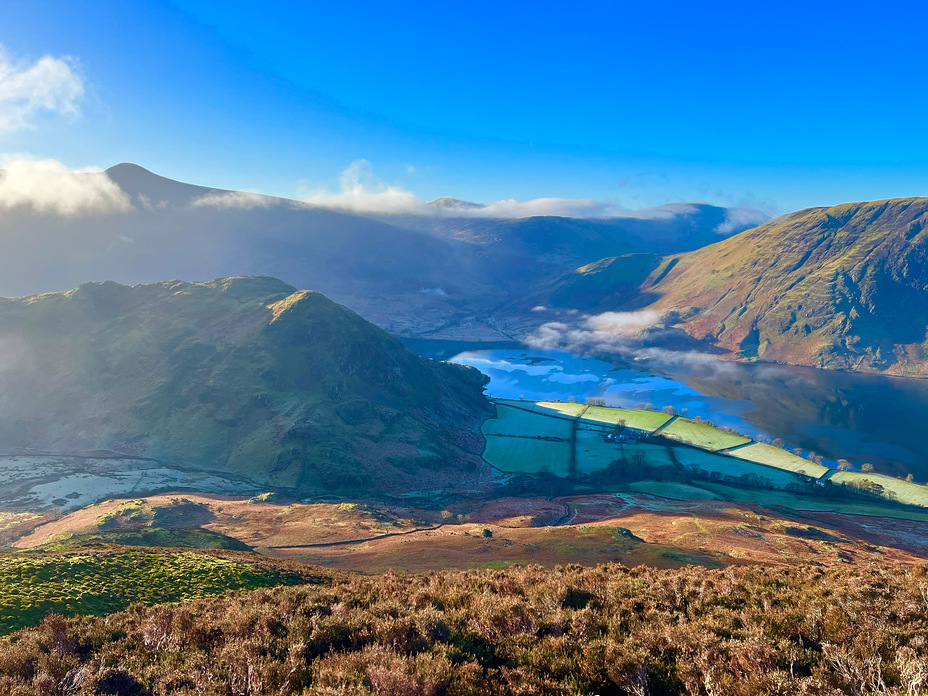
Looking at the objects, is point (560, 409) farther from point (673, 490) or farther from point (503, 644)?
point (503, 644)

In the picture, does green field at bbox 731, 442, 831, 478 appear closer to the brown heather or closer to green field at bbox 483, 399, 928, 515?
green field at bbox 483, 399, 928, 515

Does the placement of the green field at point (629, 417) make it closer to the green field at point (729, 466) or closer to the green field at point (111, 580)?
the green field at point (729, 466)

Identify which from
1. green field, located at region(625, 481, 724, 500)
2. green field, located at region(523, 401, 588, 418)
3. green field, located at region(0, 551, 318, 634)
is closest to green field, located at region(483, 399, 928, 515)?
green field, located at region(523, 401, 588, 418)

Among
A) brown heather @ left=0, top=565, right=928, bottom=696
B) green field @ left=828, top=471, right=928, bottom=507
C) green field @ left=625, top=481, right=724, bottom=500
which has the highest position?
brown heather @ left=0, top=565, right=928, bottom=696

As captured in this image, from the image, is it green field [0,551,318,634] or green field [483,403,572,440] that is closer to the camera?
green field [0,551,318,634]

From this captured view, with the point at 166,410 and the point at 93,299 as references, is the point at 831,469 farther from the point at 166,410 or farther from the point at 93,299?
the point at 93,299

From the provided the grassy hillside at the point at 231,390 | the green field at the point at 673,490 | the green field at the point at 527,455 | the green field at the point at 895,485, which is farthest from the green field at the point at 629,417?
the green field at the point at 895,485

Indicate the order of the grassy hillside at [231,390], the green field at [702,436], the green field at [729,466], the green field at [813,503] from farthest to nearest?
1. the green field at [702,436]
2. the green field at [729,466]
3. the grassy hillside at [231,390]
4. the green field at [813,503]

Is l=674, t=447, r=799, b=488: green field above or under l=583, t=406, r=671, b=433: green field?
under

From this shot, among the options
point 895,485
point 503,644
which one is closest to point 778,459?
point 895,485
